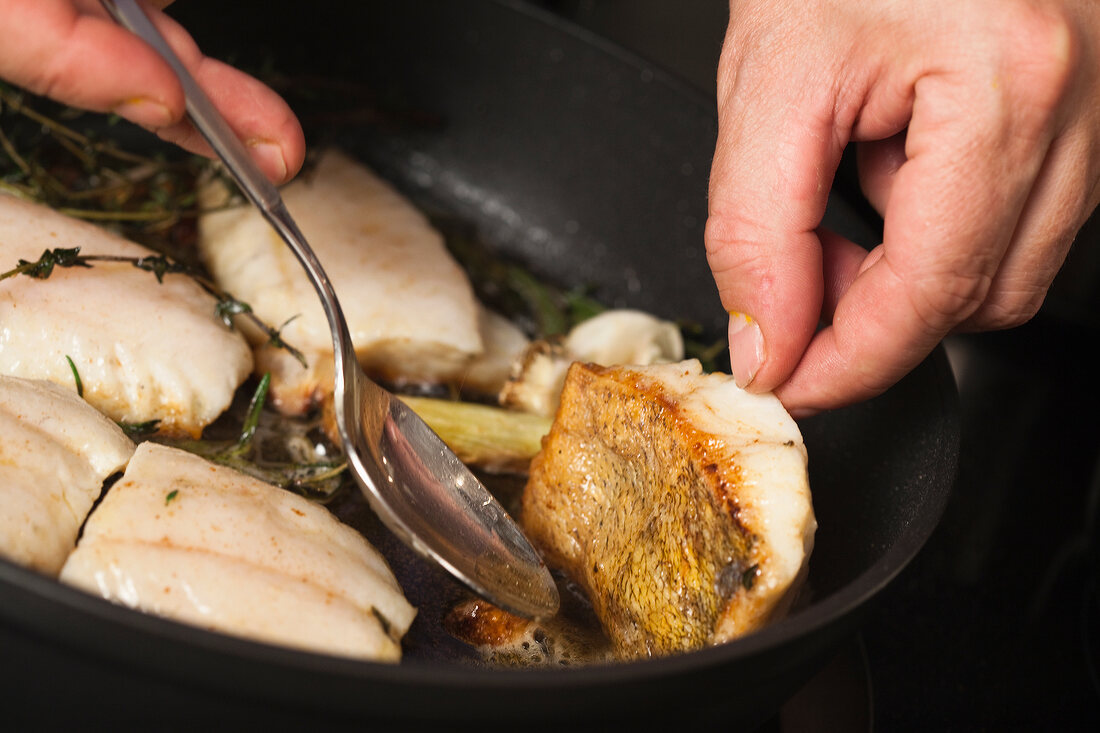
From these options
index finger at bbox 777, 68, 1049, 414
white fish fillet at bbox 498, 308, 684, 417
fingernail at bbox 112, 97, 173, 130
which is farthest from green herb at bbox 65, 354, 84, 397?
index finger at bbox 777, 68, 1049, 414

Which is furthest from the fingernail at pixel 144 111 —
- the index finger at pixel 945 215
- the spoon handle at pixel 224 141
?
the index finger at pixel 945 215

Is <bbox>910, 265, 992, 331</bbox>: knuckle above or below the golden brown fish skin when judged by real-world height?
above

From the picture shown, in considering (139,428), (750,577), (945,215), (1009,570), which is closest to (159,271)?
(139,428)

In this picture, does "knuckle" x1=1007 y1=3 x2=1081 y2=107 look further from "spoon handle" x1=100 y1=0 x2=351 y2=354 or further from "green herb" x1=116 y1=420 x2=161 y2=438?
"green herb" x1=116 y1=420 x2=161 y2=438

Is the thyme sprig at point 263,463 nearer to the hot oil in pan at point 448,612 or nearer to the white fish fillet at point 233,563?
the hot oil in pan at point 448,612

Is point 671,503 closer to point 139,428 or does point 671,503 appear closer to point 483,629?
point 483,629
